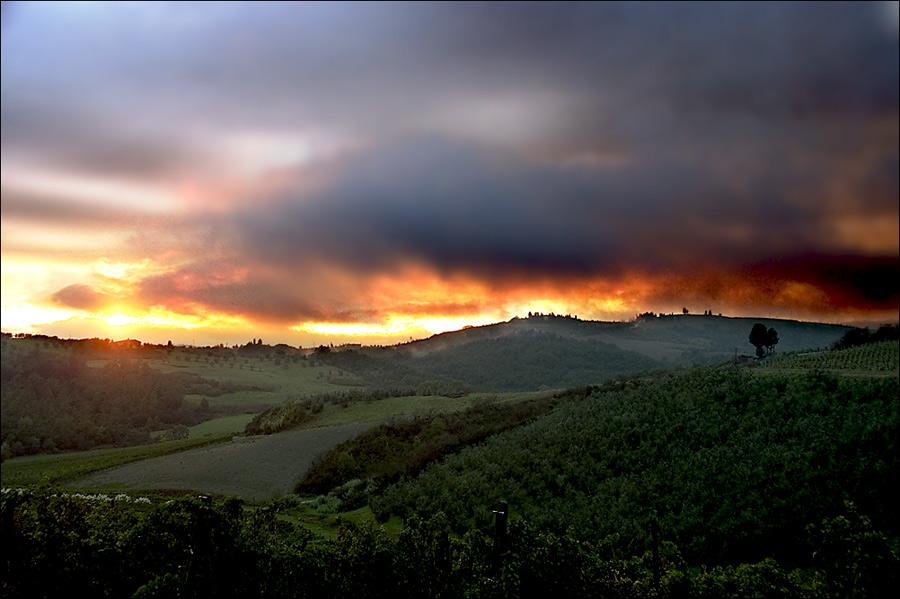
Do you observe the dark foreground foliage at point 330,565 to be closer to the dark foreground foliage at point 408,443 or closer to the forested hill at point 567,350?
the dark foreground foliage at point 408,443

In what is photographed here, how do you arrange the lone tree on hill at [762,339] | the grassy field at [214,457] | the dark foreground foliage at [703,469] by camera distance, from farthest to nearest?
the lone tree on hill at [762,339] < the grassy field at [214,457] < the dark foreground foliage at [703,469]

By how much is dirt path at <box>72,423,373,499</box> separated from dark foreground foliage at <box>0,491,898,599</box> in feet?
89.8

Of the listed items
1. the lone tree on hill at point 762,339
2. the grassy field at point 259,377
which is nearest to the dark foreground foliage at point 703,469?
the lone tree on hill at point 762,339

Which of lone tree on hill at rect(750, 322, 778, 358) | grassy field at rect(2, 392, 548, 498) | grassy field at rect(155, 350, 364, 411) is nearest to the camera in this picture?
grassy field at rect(2, 392, 548, 498)

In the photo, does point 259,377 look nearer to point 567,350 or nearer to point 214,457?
point 214,457

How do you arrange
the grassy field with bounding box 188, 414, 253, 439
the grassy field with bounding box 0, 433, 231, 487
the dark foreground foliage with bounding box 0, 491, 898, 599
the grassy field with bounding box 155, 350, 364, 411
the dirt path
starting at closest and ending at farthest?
1. the dark foreground foliage with bounding box 0, 491, 898, 599
2. the dirt path
3. the grassy field with bounding box 0, 433, 231, 487
4. the grassy field with bounding box 188, 414, 253, 439
5. the grassy field with bounding box 155, 350, 364, 411

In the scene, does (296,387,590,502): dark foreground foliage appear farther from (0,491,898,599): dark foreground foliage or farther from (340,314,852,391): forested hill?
(340,314,852,391): forested hill

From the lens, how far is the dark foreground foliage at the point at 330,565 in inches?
353

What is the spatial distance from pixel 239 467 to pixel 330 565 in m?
36.1

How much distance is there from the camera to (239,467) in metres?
41.2

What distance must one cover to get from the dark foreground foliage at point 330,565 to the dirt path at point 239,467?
27378 mm

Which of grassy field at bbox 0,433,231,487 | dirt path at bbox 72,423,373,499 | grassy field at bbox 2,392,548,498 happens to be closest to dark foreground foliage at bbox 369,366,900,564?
dirt path at bbox 72,423,373,499

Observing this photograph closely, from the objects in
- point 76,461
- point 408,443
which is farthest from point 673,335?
point 76,461

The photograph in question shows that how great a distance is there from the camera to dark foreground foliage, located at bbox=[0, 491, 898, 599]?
29.4ft
